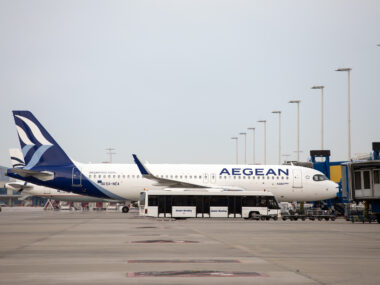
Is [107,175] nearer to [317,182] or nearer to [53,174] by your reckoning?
[53,174]

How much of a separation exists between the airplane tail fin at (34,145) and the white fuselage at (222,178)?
2657 mm

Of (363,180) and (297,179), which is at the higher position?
(297,179)

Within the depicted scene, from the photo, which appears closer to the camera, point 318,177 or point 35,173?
point 35,173

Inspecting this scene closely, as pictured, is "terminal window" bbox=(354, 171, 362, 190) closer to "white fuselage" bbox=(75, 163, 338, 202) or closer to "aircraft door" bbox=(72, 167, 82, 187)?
"white fuselage" bbox=(75, 163, 338, 202)

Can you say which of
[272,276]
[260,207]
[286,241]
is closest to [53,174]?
[260,207]

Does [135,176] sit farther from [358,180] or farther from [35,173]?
[358,180]

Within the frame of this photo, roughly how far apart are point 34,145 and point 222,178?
19293 mm

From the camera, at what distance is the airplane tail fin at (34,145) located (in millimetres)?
65188

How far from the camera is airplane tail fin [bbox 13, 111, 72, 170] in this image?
65188 millimetres

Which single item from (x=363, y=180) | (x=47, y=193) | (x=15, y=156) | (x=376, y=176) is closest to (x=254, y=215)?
(x=363, y=180)

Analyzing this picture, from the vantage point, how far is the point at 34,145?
65.2 m

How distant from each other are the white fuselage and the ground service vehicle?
10226 millimetres

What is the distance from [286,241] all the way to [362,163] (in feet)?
83.3

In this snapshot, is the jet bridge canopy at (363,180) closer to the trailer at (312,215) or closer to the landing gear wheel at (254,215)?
the trailer at (312,215)
